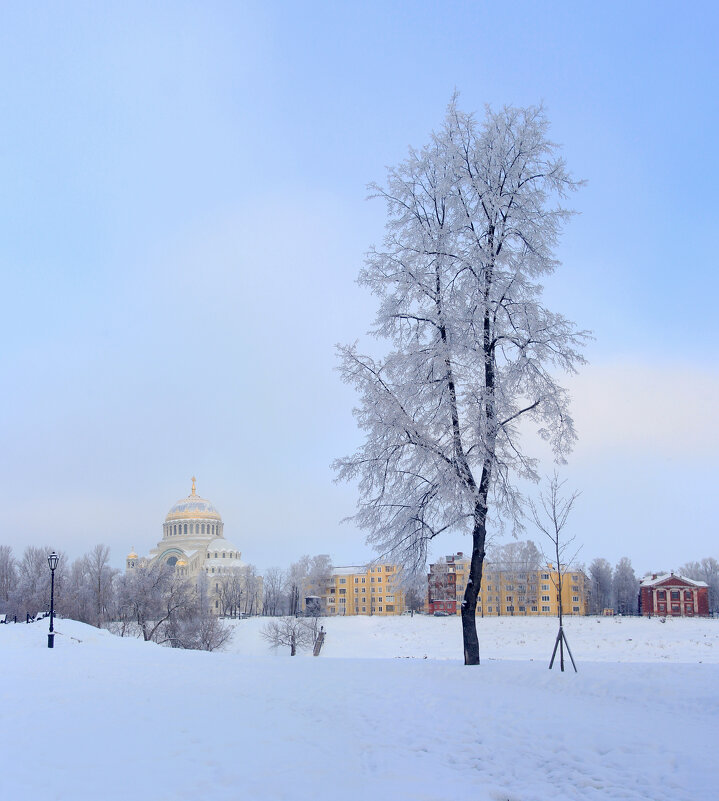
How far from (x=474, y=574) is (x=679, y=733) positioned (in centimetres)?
678

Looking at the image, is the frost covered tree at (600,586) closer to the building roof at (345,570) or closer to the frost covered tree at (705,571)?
the frost covered tree at (705,571)

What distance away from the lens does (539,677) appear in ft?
43.3

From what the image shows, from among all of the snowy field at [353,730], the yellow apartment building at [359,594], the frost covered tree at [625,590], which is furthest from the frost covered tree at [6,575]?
the frost covered tree at [625,590]

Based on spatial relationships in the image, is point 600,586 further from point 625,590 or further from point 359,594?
point 359,594

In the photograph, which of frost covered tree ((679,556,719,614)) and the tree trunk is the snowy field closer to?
the tree trunk

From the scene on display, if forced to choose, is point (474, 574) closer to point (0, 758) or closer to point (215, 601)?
point (0, 758)

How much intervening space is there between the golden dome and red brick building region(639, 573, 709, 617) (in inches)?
3354

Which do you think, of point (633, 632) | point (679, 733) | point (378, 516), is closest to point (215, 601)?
point (633, 632)

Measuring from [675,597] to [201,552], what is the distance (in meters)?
82.9

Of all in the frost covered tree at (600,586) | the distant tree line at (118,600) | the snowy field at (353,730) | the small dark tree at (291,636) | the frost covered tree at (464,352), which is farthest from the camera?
the frost covered tree at (600,586)

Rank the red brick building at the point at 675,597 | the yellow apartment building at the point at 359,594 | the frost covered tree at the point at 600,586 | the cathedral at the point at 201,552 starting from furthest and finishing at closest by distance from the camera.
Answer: the cathedral at the point at 201,552, the yellow apartment building at the point at 359,594, the frost covered tree at the point at 600,586, the red brick building at the point at 675,597

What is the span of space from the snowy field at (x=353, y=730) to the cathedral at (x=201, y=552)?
99.0 m

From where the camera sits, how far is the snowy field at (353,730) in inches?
263

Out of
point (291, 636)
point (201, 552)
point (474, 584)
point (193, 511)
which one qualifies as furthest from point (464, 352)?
point (193, 511)
